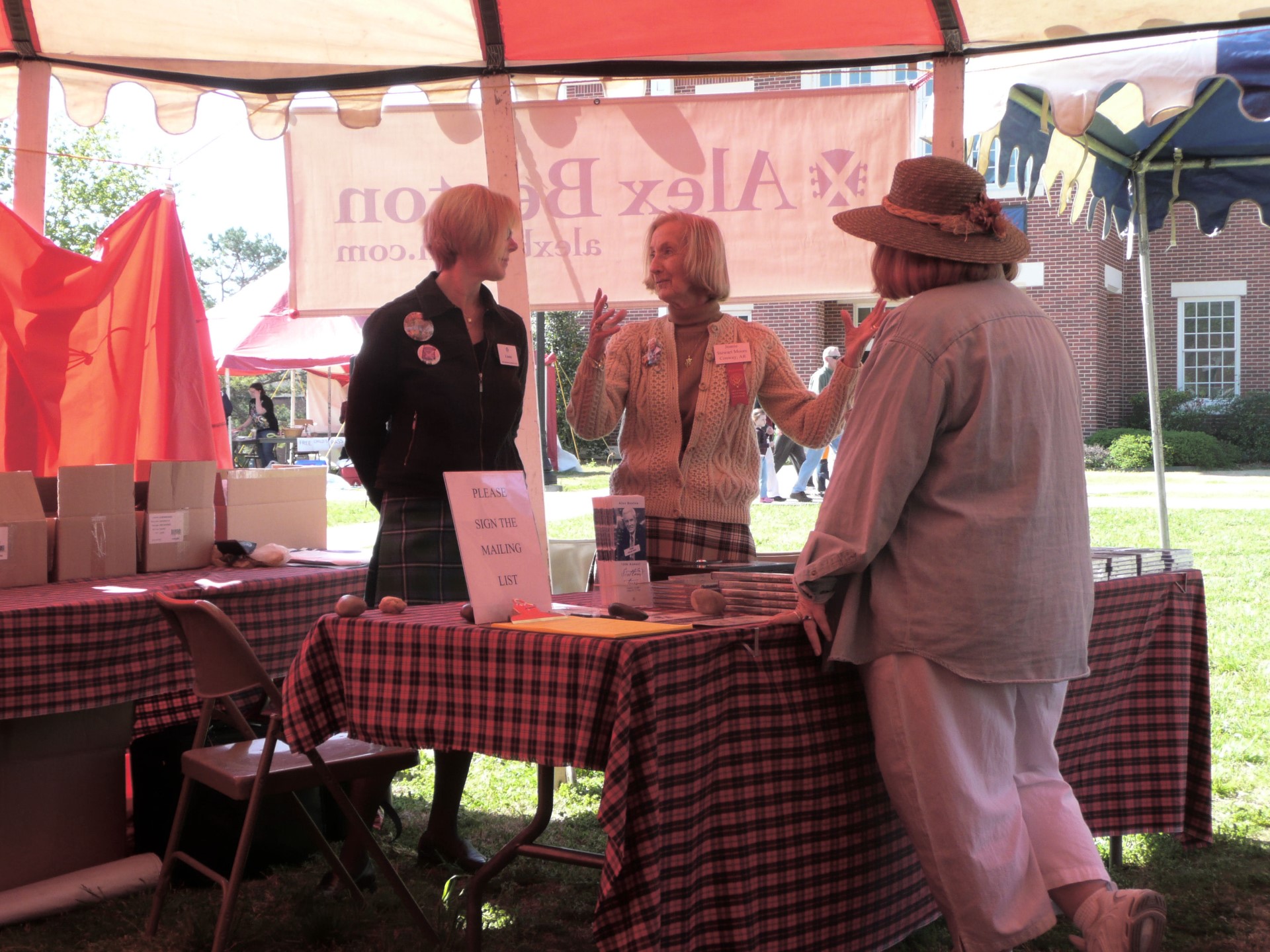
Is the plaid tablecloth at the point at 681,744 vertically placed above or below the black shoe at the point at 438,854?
above

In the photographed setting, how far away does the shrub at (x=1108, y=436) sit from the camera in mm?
20906

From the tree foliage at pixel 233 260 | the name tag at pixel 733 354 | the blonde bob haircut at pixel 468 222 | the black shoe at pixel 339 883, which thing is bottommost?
the black shoe at pixel 339 883

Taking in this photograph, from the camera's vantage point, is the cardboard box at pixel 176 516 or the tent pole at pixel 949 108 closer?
the cardboard box at pixel 176 516

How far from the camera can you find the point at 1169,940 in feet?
9.16

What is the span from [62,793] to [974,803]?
2.35m

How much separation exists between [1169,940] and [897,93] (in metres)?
2.78

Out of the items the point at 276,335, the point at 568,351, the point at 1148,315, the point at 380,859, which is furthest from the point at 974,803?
the point at 568,351

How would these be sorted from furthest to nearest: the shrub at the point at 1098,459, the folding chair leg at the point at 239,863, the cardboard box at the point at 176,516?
the shrub at the point at 1098,459 < the cardboard box at the point at 176,516 < the folding chair leg at the point at 239,863

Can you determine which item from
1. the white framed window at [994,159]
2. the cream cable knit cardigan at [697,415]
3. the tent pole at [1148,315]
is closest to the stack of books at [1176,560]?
the cream cable knit cardigan at [697,415]

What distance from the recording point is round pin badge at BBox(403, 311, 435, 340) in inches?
114

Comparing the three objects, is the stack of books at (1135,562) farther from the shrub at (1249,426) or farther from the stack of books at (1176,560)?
the shrub at (1249,426)

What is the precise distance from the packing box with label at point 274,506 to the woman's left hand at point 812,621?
2.10 metres

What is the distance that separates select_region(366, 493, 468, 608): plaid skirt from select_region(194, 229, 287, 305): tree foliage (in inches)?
2409

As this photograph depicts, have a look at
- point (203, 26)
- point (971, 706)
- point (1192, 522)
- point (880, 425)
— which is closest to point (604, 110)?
point (203, 26)
